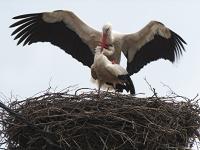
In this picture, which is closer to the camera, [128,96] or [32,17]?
[128,96]

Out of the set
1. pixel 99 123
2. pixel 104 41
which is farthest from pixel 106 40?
pixel 99 123

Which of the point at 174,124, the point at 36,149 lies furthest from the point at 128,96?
the point at 36,149

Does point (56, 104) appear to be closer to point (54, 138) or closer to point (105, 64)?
point (54, 138)

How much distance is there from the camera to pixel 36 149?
835 centimetres

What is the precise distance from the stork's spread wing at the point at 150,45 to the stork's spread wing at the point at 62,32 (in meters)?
0.52

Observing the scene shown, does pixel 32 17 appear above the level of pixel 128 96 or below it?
above

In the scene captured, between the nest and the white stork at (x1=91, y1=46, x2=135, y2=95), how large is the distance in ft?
3.62

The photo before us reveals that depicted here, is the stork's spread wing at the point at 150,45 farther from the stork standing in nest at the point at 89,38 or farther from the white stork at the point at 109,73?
the white stork at the point at 109,73

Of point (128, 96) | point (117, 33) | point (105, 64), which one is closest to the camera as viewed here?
point (128, 96)

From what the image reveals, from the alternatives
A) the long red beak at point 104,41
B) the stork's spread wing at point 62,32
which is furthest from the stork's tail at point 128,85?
the stork's spread wing at point 62,32

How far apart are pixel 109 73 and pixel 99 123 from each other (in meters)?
1.77

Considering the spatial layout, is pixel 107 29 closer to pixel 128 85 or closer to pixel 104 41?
pixel 104 41

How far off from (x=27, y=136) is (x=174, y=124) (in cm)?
162

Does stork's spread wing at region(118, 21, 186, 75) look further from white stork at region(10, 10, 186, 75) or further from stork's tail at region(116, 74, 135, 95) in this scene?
stork's tail at region(116, 74, 135, 95)
